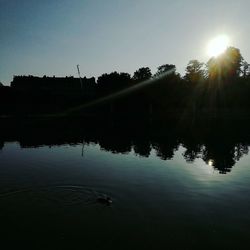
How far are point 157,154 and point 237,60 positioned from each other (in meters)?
81.3

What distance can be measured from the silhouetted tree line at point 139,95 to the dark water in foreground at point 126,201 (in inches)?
1738

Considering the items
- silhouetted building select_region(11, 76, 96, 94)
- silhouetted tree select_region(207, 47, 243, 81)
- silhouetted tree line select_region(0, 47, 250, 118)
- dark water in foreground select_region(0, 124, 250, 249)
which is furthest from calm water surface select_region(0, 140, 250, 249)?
silhouetted tree select_region(207, 47, 243, 81)

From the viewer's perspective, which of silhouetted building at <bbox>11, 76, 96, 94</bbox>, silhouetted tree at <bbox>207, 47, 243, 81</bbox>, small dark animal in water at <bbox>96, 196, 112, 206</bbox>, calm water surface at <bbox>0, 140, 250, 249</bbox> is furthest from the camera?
silhouetted tree at <bbox>207, 47, 243, 81</bbox>

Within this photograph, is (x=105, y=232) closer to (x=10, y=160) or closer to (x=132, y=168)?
(x=132, y=168)

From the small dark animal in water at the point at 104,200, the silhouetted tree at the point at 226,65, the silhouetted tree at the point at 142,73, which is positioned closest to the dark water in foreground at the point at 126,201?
the small dark animal in water at the point at 104,200

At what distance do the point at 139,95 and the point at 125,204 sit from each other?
5820cm

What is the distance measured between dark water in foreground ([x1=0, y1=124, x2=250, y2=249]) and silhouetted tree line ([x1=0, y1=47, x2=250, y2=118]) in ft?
145

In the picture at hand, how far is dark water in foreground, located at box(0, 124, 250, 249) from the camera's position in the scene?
9.89 metres

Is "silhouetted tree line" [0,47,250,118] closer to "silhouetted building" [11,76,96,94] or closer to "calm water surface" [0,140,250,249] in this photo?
"silhouetted building" [11,76,96,94]

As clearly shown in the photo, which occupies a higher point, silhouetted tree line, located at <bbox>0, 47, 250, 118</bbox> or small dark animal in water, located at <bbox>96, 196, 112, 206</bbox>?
silhouetted tree line, located at <bbox>0, 47, 250, 118</bbox>

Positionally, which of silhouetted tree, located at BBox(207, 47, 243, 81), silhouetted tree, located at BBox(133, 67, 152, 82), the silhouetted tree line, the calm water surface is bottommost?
the calm water surface

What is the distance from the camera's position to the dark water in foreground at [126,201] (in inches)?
389

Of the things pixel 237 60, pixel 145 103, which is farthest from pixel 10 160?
pixel 237 60

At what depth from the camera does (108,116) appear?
67.9 m
